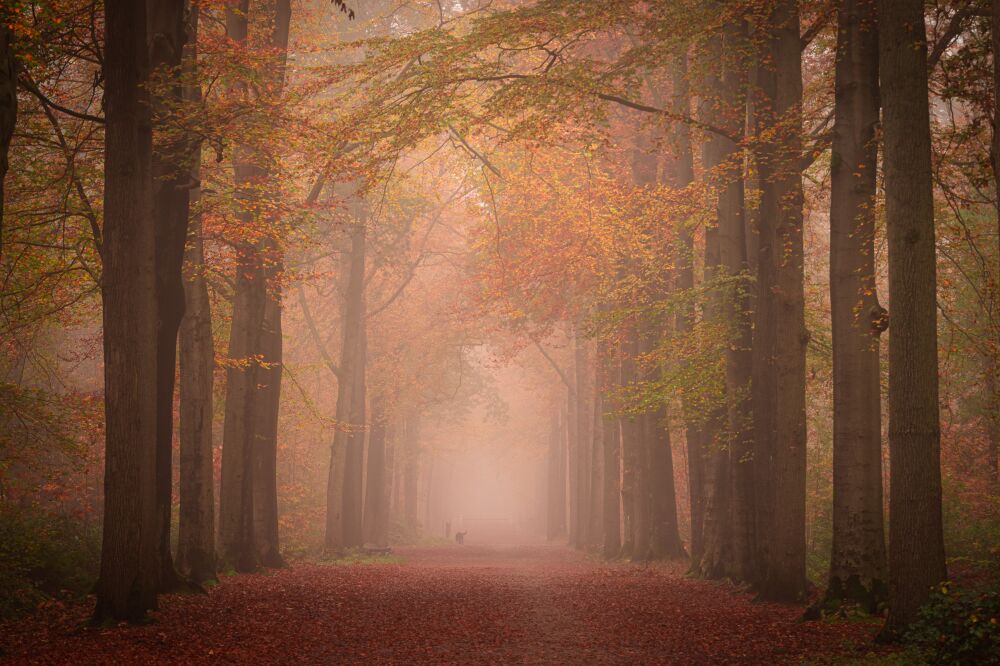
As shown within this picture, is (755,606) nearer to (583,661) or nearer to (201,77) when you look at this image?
(583,661)

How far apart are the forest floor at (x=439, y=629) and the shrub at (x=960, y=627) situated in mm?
943

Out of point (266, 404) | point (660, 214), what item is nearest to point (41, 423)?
point (266, 404)

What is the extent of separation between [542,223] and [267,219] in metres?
8.43

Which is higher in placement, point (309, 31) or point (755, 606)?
point (309, 31)

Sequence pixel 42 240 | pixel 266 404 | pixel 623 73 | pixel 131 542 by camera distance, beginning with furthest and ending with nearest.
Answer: pixel 266 404, pixel 42 240, pixel 623 73, pixel 131 542

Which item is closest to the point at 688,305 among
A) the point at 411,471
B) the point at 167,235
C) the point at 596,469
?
the point at 167,235

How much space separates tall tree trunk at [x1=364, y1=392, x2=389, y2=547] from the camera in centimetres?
3083

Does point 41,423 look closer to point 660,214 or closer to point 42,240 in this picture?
point 42,240

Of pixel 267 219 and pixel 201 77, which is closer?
pixel 201 77

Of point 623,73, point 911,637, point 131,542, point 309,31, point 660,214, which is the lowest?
point 911,637

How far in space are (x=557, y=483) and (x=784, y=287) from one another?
3496 centimetres

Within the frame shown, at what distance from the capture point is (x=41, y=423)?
1478cm

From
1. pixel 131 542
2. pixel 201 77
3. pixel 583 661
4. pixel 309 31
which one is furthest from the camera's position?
pixel 309 31

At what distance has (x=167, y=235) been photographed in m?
11.2
